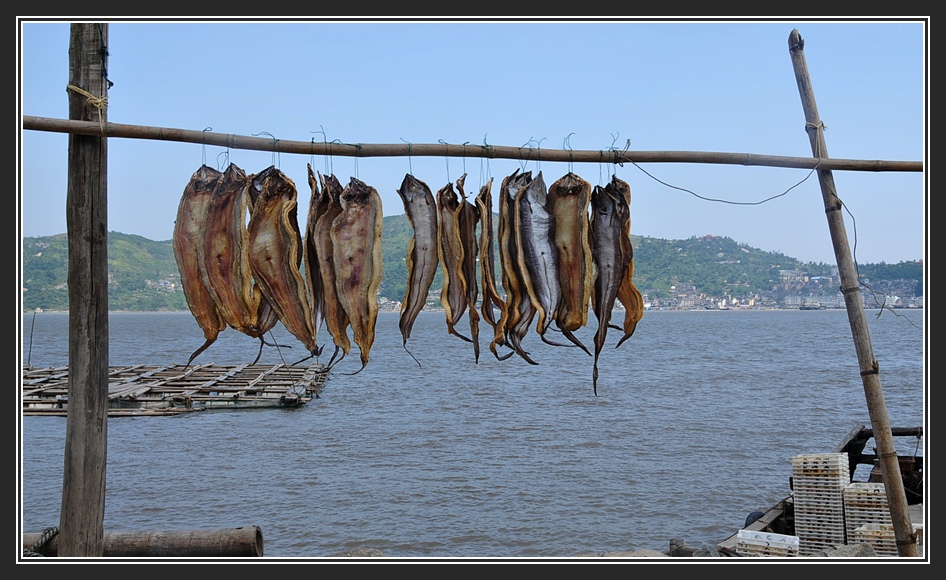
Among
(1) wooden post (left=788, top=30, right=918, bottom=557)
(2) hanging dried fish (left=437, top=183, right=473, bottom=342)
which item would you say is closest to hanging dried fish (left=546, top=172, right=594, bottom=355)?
(2) hanging dried fish (left=437, top=183, right=473, bottom=342)

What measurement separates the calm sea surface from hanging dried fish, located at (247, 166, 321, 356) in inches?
138

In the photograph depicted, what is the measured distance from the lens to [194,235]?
384 centimetres

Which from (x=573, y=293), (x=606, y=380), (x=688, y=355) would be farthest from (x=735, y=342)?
(x=573, y=293)

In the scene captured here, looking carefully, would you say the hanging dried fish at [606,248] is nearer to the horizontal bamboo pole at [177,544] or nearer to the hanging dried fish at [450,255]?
the hanging dried fish at [450,255]

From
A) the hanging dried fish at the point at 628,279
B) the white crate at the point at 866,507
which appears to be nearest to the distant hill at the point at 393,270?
the hanging dried fish at the point at 628,279

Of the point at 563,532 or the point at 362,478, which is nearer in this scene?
the point at 563,532

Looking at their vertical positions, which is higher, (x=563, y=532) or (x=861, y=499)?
(x=861, y=499)

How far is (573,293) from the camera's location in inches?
158

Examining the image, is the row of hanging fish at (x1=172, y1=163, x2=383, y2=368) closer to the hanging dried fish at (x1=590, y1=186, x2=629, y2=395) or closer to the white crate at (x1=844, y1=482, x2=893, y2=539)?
the hanging dried fish at (x1=590, y1=186, x2=629, y2=395)

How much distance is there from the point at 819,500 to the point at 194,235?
1114 centimetres

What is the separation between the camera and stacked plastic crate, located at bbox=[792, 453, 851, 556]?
11.7 m

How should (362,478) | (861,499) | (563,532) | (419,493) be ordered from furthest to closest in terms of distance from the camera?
(362,478), (419,493), (563,532), (861,499)

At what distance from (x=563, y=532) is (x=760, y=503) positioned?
5768mm

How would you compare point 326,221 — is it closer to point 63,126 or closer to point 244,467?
point 63,126
